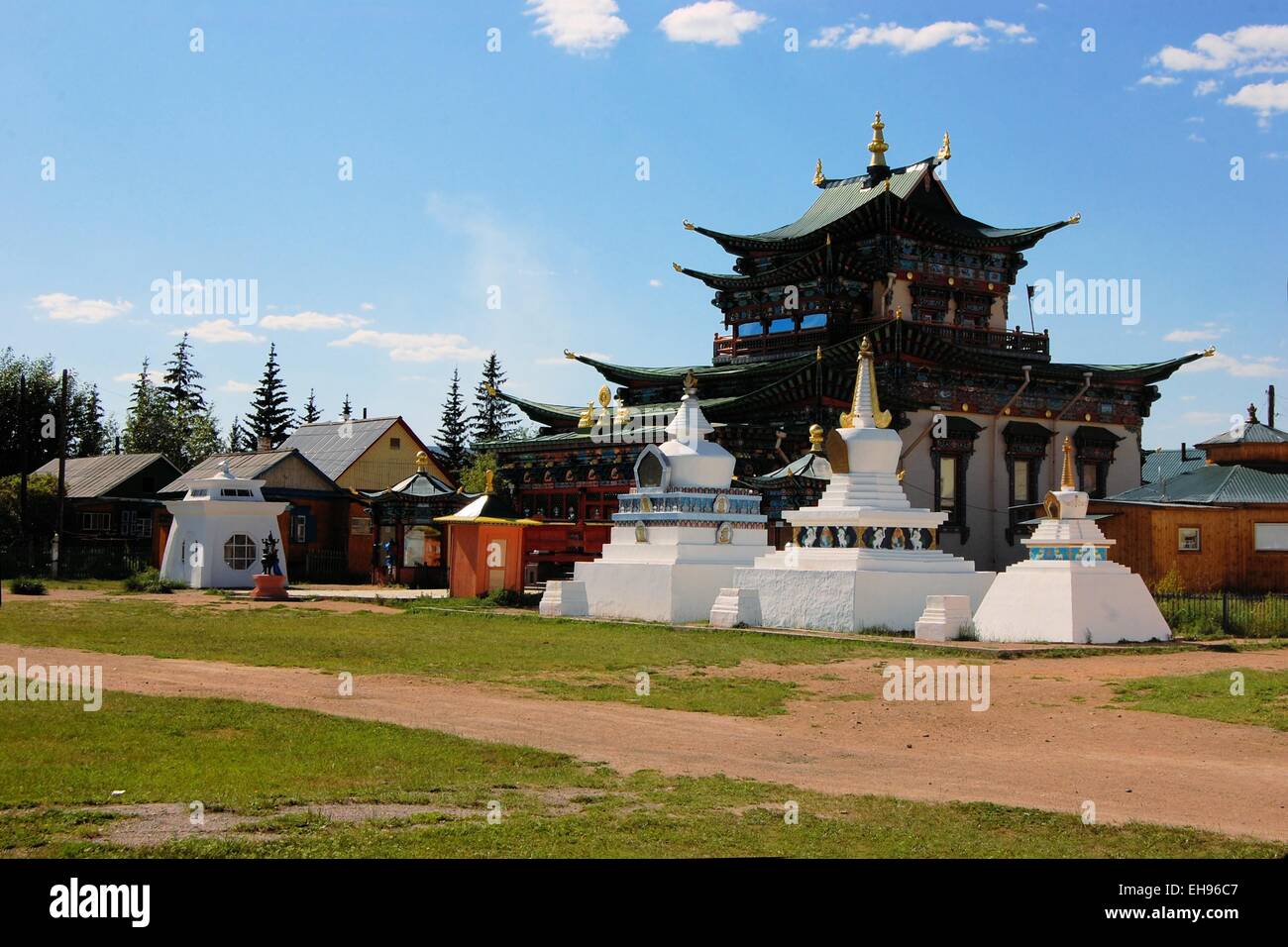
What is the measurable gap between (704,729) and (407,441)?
5470cm

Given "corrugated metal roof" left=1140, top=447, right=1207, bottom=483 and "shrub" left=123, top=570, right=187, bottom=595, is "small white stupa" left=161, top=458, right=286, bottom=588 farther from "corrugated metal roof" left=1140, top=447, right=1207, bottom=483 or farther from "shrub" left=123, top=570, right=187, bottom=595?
"corrugated metal roof" left=1140, top=447, right=1207, bottom=483

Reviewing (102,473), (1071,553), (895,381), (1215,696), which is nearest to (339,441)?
(102,473)

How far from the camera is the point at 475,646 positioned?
23.3 m

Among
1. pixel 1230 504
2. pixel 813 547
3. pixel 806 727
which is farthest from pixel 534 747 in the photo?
pixel 1230 504

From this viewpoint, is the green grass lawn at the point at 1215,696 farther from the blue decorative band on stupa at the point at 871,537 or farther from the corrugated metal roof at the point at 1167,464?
the corrugated metal roof at the point at 1167,464

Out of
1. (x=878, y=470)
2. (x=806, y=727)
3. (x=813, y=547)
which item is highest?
(x=878, y=470)

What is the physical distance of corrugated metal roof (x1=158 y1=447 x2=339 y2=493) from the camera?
52.7 meters

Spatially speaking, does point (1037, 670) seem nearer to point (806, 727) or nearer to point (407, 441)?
point (806, 727)

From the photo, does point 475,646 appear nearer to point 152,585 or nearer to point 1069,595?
point 1069,595

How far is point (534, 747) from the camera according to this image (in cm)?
1300

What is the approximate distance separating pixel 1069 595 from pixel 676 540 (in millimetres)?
9685

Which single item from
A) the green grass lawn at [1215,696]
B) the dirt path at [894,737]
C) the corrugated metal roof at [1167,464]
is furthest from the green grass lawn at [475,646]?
the corrugated metal roof at [1167,464]

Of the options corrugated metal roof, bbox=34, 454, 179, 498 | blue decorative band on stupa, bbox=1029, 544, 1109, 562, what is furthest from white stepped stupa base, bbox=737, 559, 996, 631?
corrugated metal roof, bbox=34, 454, 179, 498
